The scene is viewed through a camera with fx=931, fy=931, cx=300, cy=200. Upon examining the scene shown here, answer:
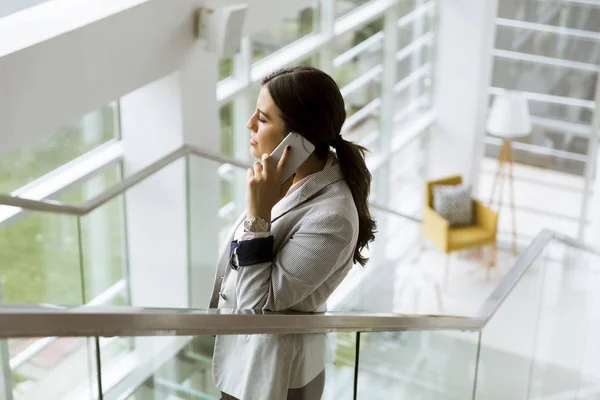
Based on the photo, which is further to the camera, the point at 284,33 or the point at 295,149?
the point at 284,33

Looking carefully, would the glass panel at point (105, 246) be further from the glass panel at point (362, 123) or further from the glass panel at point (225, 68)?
the glass panel at point (362, 123)

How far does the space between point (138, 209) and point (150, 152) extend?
0.56 m

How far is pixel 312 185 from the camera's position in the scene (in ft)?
9.11

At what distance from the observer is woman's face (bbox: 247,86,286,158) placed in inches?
109

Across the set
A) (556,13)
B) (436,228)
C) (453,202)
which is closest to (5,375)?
(436,228)

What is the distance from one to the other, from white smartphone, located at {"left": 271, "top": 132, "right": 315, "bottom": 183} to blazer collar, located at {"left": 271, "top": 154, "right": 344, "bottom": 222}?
0.23 feet

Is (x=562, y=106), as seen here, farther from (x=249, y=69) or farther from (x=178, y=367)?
(x=178, y=367)

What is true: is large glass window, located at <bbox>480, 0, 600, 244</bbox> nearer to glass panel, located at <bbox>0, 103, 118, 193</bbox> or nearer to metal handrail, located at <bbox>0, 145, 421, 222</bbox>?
glass panel, located at <bbox>0, 103, 118, 193</bbox>

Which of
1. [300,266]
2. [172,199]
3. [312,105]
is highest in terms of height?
[312,105]

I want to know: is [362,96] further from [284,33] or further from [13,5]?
[13,5]

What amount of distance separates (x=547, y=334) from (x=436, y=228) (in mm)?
4725

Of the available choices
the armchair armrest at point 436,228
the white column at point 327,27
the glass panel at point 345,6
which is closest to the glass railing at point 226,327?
the armchair armrest at point 436,228

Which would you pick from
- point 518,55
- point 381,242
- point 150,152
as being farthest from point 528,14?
point 150,152

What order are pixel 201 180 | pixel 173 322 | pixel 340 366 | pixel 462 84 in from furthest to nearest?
pixel 462 84, pixel 201 180, pixel 340 366, pixel 173 322
